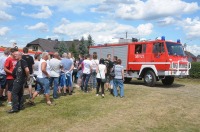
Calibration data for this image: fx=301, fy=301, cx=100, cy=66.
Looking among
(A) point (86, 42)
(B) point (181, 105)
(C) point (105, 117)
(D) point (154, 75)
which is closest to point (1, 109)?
(C) point (105, 117)

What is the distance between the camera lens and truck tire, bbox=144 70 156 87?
55.4 feet

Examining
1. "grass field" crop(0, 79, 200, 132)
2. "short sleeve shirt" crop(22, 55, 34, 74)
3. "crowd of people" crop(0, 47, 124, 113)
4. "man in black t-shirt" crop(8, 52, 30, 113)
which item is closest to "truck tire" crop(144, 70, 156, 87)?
"crowd of people" crop(0, 47, 124, 113)

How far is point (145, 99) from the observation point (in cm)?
1230

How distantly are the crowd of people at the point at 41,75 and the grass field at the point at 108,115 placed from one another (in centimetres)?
51

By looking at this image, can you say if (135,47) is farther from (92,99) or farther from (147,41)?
(92,99)

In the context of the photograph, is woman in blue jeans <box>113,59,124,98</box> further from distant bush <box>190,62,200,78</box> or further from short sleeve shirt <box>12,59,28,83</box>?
distant bush <box>190,62,200,78</box>

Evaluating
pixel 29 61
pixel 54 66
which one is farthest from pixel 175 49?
pixel 29 61

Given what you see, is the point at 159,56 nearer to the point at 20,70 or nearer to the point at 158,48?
the point at 158,48

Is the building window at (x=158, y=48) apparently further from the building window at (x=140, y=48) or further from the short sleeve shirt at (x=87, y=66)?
the short sleeve shirt at (x=87, y=66)

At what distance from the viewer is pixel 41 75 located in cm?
1043

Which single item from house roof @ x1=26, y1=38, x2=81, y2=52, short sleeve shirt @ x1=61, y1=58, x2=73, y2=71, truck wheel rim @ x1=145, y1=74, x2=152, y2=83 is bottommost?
truck wheel rim @ x1=145, y1=74, x2=152, y2=83

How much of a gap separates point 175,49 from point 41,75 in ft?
29.8

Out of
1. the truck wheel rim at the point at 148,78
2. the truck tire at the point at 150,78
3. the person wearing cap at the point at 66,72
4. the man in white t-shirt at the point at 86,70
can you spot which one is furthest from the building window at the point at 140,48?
the person wearing cap at the point at 66,72

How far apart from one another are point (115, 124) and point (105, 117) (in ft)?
2.44
